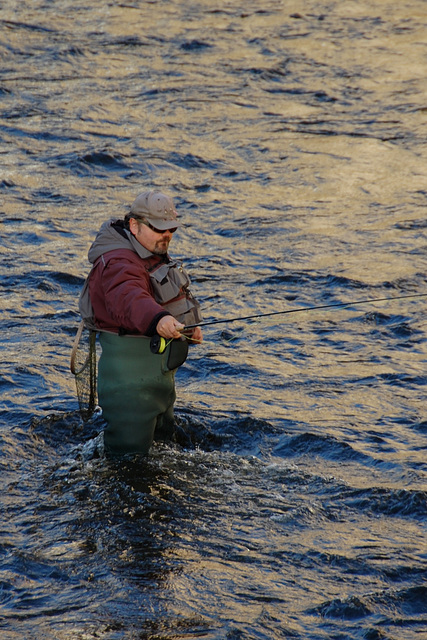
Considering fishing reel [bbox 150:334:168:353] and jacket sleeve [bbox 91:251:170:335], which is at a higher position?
jacket sleeve [bbox 91:251:170:335]

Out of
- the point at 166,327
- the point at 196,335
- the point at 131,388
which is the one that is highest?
the point at 166,327

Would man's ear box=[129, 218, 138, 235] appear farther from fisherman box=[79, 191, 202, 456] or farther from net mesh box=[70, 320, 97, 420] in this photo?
net mesh box=[70, 320, 97, 420]

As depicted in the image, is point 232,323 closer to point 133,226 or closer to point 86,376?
point 86,376

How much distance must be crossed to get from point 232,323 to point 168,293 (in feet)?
9.78

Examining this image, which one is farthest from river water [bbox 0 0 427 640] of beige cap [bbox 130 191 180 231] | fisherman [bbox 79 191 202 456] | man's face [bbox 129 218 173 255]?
beige cap [bbox 130 191 180 231]

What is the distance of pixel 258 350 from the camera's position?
780 centimetres

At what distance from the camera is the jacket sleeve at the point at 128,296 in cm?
496

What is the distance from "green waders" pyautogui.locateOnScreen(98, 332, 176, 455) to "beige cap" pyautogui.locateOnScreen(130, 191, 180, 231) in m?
0.64

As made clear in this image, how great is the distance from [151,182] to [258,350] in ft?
13.5

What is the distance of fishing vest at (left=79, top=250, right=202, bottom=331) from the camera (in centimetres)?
534

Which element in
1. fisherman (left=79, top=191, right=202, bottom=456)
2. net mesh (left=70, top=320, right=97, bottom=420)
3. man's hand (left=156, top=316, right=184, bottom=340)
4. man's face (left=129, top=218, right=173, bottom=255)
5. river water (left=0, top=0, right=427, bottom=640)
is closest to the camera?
river water (left=0, top=0, right=427, bottom=640)

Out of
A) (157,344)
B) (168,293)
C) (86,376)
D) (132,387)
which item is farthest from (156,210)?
(86,376)

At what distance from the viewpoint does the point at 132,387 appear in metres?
5.39

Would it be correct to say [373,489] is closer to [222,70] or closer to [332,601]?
[332,601]
